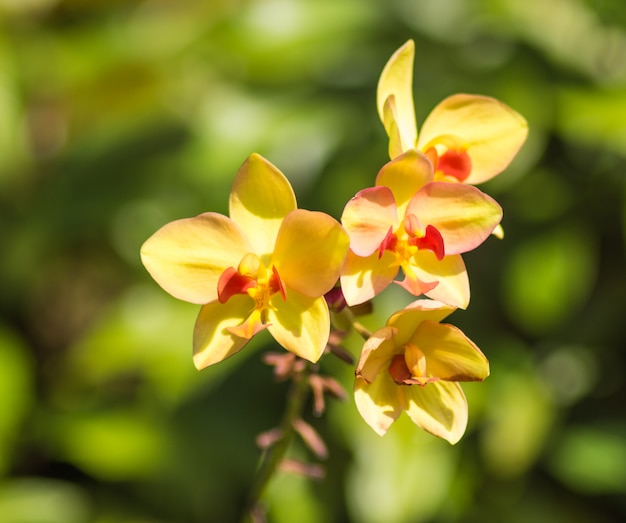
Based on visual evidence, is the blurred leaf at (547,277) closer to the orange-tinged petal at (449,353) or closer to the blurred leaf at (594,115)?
the blurred leaf at (594,115)

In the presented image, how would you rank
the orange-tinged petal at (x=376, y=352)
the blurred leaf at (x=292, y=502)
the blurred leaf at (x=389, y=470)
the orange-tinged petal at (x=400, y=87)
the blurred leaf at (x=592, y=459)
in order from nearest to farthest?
the orange-tinged petal at (x=376, y=352)
the orange-tinged petal at (x=400, y=87)
the blurred leaf at (x=389, y=470)
the blurred leaf at (x=292, y=502)
the blurred leaf at (x=592, y=459)

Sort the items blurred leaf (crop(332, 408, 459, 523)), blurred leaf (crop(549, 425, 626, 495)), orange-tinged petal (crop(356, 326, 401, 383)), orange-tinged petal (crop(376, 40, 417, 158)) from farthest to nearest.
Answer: blurred leaf (crop(549, 425, 626, 495)), blurred leaf (crop(332, 408, 459, 523)), orange-tinged petal (crop(376, 40, 417, 158)), orange-tinged petal (crop(356, 326, 401, 383))

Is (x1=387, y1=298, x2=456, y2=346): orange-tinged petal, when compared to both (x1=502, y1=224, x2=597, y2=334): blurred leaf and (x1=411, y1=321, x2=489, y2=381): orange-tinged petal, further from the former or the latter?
(x1=502, y1=224, x2=597, y2=334): blurred leaf

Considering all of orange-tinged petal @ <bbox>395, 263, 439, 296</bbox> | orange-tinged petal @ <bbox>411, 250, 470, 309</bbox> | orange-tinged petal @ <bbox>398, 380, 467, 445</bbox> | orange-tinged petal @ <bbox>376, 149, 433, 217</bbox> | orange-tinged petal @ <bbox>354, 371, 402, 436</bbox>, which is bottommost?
orange-tinged petal @ <bbox>398, 380, 467, 445</bbox>

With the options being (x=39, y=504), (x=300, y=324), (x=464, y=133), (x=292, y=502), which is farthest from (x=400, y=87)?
(x=39, y=504)

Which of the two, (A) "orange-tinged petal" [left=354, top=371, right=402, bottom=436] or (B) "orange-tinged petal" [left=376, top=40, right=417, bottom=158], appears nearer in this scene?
(A) "orange-tinged petal" [left=354, top=371, right=402, bottom=436]

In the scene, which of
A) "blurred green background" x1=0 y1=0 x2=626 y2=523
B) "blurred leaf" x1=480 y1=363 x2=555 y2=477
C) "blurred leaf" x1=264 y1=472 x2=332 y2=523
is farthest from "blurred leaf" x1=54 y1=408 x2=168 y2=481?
"blurred leaf" x1=480 y1=363 x2=555 y2=477

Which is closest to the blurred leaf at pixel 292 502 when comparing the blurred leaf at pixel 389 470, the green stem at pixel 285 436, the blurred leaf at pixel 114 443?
the blurred leaf at pixel 389 470
